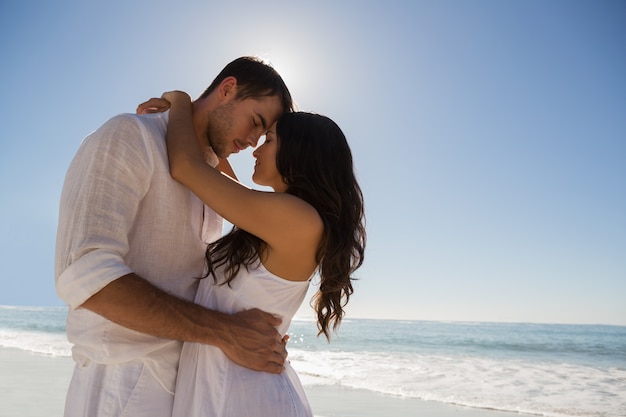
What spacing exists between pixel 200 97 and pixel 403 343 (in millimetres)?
21162

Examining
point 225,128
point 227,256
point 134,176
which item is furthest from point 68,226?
point 225,128

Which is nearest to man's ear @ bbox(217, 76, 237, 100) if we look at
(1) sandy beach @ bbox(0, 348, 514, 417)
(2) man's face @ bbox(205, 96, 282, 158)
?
(2) man's face @ bbox(205, 96, 282, 158)

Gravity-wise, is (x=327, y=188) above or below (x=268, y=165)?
below

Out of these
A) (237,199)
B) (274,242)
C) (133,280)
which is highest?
(237,199)

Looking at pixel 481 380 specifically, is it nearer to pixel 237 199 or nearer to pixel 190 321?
pixel 237 199

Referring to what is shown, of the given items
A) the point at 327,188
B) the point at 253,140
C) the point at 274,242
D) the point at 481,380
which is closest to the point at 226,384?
the point at 274,242

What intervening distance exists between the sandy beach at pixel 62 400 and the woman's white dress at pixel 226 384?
5101mm

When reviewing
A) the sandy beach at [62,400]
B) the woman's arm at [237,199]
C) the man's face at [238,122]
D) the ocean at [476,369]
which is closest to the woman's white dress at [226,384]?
the woman's arm at [237,199]

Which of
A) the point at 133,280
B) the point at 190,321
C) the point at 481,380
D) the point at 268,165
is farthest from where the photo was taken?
the point at 481,380

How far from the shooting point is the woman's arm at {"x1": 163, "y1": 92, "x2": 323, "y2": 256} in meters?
2.02

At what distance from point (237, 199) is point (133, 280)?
1.86 ft

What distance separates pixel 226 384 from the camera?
200 centimetres

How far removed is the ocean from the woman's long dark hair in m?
7.18

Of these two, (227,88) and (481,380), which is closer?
(227,88)
